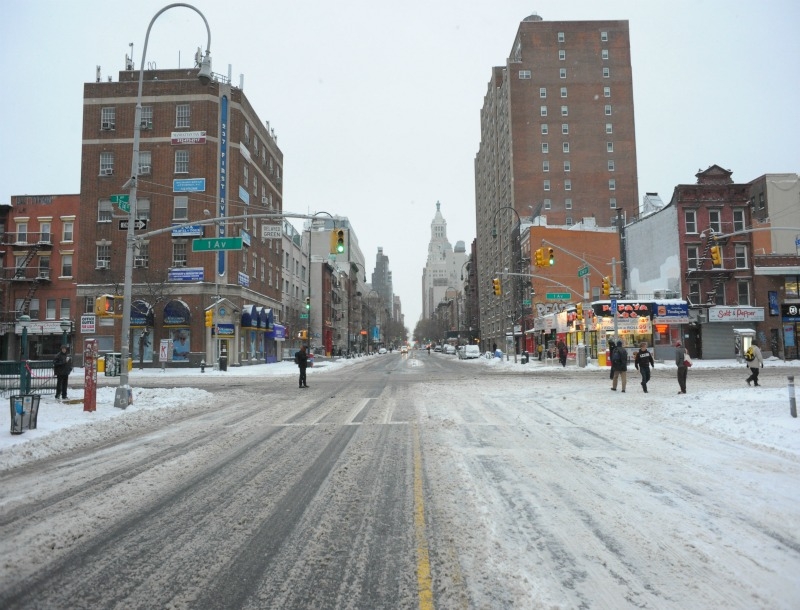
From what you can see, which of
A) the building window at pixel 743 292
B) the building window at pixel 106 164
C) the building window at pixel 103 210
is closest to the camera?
the building window at pixel 103 210

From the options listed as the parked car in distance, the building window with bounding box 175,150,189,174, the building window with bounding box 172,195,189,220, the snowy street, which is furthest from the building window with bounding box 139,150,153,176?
the parked car in distance

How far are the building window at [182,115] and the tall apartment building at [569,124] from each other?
145ft

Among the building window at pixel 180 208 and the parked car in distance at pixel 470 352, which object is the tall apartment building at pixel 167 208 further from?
the parked car in distance at pixel 470 352

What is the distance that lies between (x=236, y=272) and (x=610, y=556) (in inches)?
1651

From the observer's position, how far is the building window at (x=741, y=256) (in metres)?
46.1

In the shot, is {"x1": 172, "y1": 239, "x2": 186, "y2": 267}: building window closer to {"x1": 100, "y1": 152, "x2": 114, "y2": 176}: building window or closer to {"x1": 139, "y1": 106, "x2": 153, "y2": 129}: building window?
{"x1": 100, "y1": 152, "x2": 114, "y2": 176}: building window

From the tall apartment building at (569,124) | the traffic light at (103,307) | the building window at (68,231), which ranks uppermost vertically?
the tall apartment building at (569,124)

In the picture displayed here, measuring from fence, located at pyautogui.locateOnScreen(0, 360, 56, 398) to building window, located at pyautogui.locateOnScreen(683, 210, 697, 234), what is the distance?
1898 inches

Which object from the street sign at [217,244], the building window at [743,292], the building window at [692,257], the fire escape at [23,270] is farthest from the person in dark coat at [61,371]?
the building window at [743,292]

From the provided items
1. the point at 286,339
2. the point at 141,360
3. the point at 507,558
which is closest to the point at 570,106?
the point at 286,339

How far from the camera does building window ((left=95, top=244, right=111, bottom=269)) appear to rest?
42.2 m

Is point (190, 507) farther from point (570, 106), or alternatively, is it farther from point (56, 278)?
point (570, 106)

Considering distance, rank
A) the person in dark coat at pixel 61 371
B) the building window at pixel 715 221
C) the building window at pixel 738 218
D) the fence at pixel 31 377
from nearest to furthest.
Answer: the fence at pixel 31 377 → the person in dark coat at pixel 61 371 → the building window at pixel 738 218 → the building window at pixel 715 221

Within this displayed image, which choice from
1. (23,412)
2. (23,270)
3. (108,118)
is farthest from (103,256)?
(23,412)
